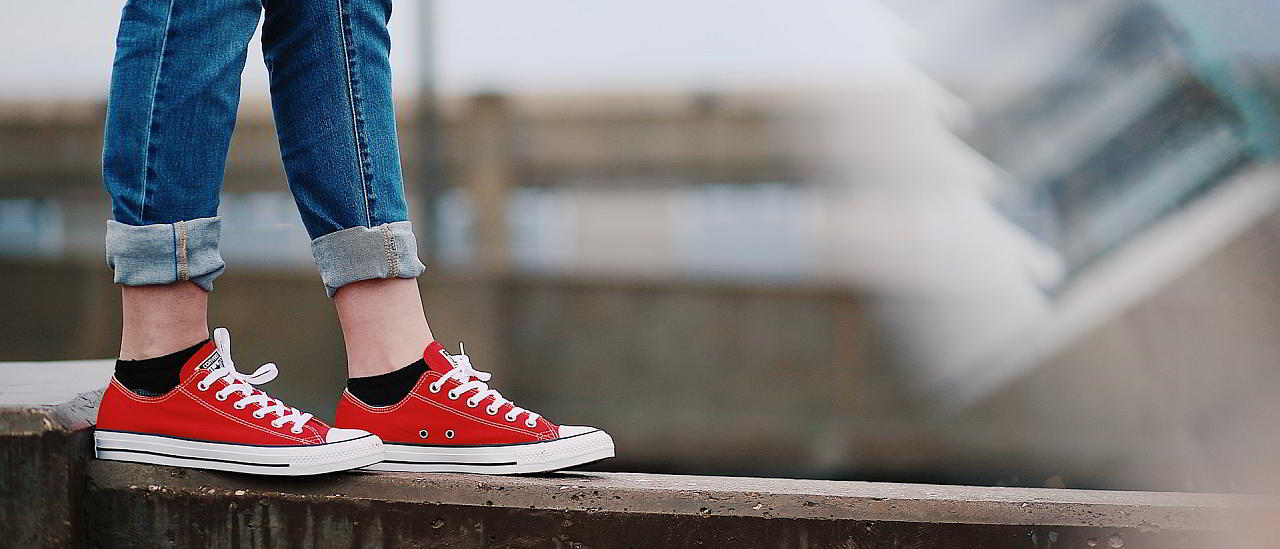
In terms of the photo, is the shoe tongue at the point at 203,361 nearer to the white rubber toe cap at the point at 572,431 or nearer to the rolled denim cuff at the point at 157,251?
the rolled denim cuff at the point at 157,251

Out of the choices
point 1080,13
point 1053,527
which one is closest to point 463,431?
point 1053,527

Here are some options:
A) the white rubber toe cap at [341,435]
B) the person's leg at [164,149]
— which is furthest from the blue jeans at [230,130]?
the white rubber toe cap at [341,435]

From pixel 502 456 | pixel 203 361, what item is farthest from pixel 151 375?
pixel 502 456

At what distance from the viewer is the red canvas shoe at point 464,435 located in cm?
64

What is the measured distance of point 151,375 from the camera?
61cm

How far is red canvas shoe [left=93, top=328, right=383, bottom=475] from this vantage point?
1.94ft

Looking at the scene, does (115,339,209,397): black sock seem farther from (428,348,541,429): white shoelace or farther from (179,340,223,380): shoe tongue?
(428,348,541,429): white shoelace

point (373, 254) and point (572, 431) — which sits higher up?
point (373, 254)

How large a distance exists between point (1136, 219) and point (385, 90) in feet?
9.33

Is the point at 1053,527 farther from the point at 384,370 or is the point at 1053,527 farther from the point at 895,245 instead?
the point at 895,245

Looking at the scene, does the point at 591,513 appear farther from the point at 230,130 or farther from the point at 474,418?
the point at 230,130

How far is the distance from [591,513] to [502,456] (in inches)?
3.3

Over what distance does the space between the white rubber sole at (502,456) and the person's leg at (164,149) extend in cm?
19

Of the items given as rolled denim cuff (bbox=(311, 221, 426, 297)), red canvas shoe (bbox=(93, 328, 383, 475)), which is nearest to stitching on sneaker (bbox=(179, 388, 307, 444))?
red canvas shoe (bbox=(93, 328, 383, 475))
